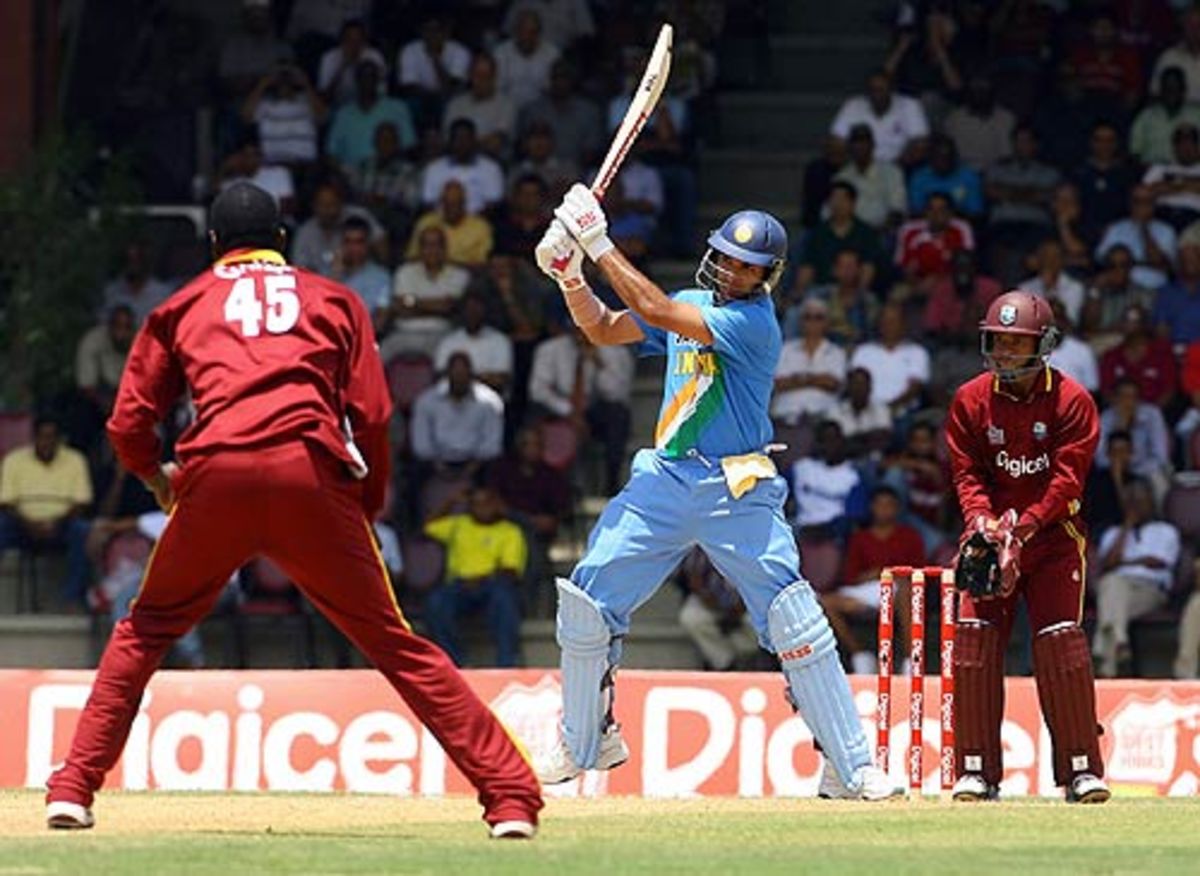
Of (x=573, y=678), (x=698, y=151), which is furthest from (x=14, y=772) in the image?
(x=698, y=151)

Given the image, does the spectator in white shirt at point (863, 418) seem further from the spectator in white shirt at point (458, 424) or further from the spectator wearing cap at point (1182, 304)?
the spectator in white shirt at point (458, 424)

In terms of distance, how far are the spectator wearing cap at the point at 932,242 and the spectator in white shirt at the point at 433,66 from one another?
375 centimetres

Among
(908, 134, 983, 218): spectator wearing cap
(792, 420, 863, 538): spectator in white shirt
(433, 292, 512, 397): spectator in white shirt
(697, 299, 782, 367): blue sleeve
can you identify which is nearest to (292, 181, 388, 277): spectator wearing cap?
(433, 292, 512, 397): spectator in white shirt

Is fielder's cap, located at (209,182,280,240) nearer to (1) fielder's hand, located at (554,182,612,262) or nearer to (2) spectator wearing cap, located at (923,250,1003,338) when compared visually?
(1) fielder's hand, located at (554,182,612,262)

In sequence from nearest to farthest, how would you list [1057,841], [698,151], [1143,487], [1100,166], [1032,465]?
[1057,841] < [1032,465] < [1143,487] < [1100,166] < [698,151]

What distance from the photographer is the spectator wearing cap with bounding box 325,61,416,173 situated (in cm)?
2334

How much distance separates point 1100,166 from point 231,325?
502 inches

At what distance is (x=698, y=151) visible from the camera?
23.7 m

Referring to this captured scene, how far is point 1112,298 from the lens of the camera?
69.8ft

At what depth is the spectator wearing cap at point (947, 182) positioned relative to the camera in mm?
22203

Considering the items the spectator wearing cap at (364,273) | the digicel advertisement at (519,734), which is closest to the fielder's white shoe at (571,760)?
the digicel advertisement at (519,734)

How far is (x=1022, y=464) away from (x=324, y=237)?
1007cm

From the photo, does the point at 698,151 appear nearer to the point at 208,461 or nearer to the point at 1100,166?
the point at 1100,166

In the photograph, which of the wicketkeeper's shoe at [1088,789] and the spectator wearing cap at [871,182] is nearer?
the wicketkeeper's shoe at [1088,789]
